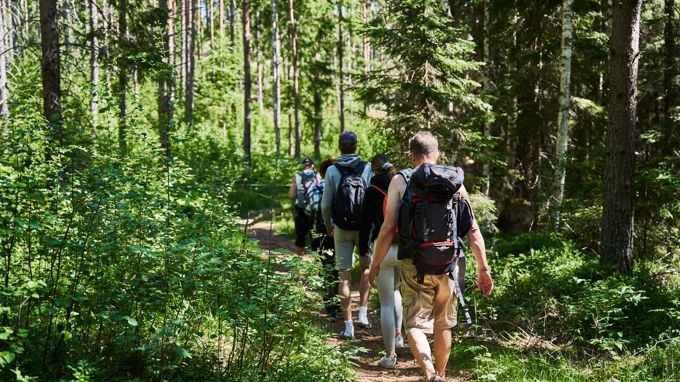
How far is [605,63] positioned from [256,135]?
2440cm

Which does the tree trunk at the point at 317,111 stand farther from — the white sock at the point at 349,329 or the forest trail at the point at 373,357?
the white sock at the point at 349,329

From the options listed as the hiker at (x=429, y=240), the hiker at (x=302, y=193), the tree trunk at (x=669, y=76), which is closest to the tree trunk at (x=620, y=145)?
the hiker at (x=429, y=240)

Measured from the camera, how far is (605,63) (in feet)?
48.6

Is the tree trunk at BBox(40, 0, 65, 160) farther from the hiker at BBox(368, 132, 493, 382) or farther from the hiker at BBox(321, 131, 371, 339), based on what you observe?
the hiker at BBox(368, 132, 493, 382)

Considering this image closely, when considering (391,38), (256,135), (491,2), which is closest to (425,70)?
(391,38)

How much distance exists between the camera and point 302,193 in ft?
28.8

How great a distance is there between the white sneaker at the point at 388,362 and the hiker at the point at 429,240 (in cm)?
93

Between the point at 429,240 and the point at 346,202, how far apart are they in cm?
213

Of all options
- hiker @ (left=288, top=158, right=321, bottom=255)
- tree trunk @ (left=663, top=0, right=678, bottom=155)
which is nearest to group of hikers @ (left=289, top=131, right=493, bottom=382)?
hiker @ (left=288, top=158, right=321, bottom=255)

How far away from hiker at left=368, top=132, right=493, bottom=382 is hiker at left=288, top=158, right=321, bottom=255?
3581mm

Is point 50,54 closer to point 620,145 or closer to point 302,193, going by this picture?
point 302,193

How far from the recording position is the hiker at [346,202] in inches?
267

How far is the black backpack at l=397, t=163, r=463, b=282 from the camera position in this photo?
4.67m

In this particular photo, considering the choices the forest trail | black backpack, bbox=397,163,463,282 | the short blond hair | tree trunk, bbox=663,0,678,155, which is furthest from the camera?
tree trunk, bbox=663,0,678,155
